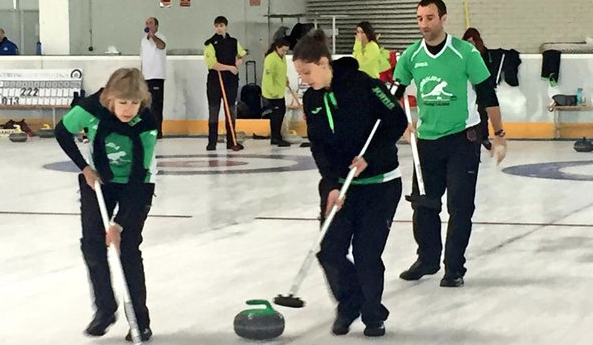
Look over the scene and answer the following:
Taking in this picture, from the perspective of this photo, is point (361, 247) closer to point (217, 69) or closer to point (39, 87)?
point (217, 69)

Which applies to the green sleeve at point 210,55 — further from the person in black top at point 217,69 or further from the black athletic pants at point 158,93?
the black athletic pants at point 158,93

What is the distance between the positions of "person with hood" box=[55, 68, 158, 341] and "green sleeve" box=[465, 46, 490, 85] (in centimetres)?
217

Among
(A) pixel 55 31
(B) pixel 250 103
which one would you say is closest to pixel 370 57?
(B) pixel 250 103

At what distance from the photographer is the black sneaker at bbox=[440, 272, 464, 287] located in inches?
281

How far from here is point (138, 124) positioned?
571 centimetres

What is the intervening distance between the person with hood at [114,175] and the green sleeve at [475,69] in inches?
85.5

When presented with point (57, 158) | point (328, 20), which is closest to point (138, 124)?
point (57, 158)

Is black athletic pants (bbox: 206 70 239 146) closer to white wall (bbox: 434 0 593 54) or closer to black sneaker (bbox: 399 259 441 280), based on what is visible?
white wall (bbox: 434 0 593 54)

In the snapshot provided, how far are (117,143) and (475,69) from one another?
239 cm

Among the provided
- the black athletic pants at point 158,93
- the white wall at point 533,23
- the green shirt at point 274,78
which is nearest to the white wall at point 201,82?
the black athletic pants at point 158,93

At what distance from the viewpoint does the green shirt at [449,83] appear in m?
7.12

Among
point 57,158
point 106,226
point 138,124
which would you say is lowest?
point 57,158

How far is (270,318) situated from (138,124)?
111 cm

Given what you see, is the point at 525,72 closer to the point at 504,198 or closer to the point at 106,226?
the point at 504,198
